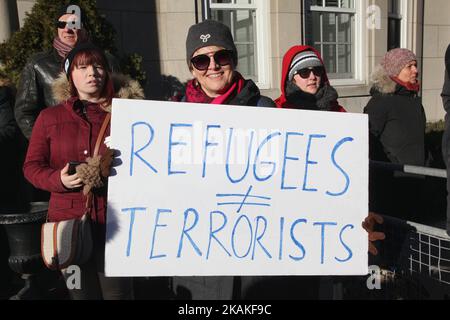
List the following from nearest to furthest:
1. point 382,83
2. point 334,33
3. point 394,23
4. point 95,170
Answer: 1. point 95,170
2. point 382,83
3. point 334,33
4. point 394,23

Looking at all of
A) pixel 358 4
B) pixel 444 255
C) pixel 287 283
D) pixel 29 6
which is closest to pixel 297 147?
pixel 287 283

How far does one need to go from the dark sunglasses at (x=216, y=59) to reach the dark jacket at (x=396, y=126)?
163 centimetres

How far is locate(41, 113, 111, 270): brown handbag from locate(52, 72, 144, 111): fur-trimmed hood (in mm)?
595

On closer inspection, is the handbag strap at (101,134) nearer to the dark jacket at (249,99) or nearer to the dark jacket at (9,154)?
the dark jacket at (249,99)

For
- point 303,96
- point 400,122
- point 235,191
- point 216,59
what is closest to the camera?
point 235,191

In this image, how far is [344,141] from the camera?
2.09 m

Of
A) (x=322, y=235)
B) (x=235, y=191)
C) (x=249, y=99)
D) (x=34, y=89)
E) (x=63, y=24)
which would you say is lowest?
(x=322, y=235)

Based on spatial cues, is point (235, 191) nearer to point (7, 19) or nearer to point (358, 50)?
point (7, 19)

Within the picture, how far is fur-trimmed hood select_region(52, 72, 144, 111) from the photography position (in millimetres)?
2246

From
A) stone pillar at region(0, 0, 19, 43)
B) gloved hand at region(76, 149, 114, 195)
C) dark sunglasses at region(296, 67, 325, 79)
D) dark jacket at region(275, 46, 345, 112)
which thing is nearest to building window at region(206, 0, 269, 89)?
stone pillar at region(0, 0, 19, 43)

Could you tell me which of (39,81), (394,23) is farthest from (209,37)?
(394,23)

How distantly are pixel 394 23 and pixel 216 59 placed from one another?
917 centimetres

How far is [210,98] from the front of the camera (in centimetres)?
224

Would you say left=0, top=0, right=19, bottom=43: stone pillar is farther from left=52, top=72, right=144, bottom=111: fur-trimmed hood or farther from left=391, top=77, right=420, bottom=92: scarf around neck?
left=391, top=77, right=420, bottom=92: scarf around neck
